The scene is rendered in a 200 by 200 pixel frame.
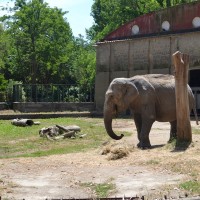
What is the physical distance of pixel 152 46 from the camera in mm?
36062

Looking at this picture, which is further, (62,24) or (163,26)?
(62,24)

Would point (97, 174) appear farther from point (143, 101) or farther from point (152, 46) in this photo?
point (152, 46)

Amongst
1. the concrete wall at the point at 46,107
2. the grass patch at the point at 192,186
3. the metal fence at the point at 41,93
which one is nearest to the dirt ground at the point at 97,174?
the grass patch at the point at 192,186

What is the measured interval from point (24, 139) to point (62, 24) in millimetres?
34038

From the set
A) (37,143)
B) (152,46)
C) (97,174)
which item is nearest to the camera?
(97,174)

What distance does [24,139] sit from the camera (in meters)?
20.1

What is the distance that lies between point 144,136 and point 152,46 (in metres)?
21.6

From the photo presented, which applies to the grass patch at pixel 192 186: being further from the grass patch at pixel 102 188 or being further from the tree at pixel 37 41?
the tree at pixel 37 41

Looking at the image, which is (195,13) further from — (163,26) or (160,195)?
(160,195)

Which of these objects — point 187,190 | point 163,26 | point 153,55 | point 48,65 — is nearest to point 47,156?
point 187,190

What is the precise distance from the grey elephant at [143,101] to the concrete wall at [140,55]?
17773 millimetres

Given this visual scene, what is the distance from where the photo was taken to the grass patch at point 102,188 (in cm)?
925

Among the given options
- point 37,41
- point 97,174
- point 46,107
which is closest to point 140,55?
point 46,107

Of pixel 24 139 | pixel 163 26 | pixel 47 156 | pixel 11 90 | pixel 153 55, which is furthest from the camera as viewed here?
pixel 11 90
